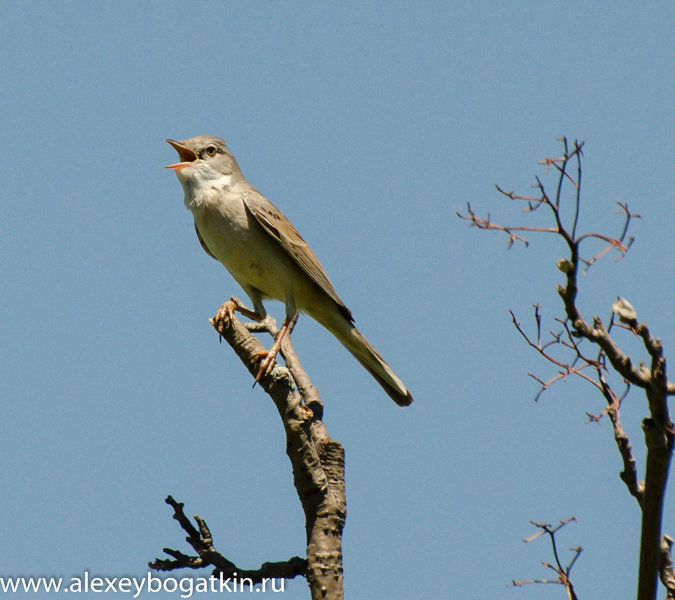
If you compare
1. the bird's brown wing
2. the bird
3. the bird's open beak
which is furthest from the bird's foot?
the bird's open beak

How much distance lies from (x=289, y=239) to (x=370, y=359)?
49.4 inches

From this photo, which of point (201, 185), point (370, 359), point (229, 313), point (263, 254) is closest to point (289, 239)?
point (263, 254)

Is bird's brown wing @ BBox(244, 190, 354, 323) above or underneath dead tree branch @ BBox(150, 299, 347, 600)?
above

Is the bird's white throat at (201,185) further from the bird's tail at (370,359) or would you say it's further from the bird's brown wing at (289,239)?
the bird's tail at (370,359)

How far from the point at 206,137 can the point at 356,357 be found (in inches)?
100

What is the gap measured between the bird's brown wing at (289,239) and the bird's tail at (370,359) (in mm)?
128

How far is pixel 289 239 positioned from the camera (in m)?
7.11

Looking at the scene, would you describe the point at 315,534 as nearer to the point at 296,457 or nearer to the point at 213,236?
the point at 296,457

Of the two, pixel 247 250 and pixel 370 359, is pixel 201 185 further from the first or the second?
pixel 370 359

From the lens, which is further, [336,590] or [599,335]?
[336,590]

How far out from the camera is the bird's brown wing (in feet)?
23.0

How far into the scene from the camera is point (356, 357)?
24.0 ft

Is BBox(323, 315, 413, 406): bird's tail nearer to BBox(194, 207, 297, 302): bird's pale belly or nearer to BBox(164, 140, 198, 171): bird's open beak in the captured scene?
BBox(194, 207, 297, 302): bird's pale belly

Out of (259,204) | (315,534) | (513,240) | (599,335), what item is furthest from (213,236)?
(599,335)
